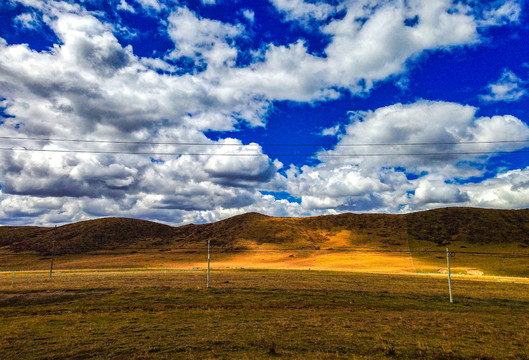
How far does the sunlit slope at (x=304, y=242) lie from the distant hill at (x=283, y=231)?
42 centimetres

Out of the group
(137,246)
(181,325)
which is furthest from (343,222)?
(181,325)

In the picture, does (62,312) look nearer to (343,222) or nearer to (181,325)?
(181,325)

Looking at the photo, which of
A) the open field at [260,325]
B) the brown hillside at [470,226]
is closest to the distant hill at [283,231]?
the brown hillside at [470,226]

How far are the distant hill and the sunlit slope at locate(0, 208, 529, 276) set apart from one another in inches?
16.5

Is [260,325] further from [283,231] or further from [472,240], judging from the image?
[283,231]

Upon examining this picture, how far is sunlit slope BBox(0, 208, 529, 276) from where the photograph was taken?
9831 cm

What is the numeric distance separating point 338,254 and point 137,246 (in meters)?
94.3

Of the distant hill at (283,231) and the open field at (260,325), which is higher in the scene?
the distant hill at (283,231)

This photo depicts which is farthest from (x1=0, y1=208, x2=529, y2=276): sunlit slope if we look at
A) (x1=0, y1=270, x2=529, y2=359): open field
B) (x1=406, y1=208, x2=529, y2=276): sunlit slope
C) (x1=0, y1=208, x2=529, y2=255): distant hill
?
(x1=0, y1=270, x2=529, y2=359): open field

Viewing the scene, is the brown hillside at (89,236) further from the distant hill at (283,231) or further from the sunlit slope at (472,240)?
the sunlit slope at (472,240)

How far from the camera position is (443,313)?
2680cm

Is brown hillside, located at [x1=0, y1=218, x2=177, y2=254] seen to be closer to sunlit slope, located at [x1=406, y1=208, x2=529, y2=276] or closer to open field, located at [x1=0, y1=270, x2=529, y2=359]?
sunlit slope, located at [x1=406, y1=208, x2=529, y2=276]

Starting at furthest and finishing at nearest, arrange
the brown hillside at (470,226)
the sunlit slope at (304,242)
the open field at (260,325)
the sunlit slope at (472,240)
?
the brown hillside at (470,226) → the sunlit slope at (304,242) → the sunlit slope at (472,240) → the open field at (260,325)

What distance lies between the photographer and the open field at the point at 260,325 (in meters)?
15.8
